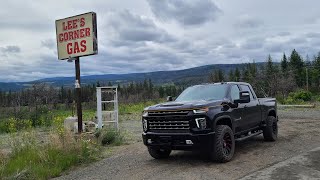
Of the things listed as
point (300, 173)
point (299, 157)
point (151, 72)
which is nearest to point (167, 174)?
point (300, 173)

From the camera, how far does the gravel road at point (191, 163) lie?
802 centimetres

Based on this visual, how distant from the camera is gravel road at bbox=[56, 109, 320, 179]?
8.02m

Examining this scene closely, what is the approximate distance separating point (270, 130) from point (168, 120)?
4132 mm

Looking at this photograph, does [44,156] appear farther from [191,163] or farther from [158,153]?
[191,163]

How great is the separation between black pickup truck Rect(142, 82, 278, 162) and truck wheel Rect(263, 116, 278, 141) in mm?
1113

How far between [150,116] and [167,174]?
5.29 feet

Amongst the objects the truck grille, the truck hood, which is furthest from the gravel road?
the truck hood

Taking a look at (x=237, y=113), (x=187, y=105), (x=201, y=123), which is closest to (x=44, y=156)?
(x=187, y=105)

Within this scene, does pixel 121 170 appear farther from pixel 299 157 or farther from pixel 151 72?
pixel 151 72

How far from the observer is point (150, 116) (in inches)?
361

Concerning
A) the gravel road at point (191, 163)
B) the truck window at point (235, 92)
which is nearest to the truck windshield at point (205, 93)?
the truck window at point (235, 92)

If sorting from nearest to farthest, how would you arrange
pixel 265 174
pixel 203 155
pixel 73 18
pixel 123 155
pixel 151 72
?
pixel 265 174
pixel 203 155
pixel 123 155
pixel 73 18
pixel 151 72

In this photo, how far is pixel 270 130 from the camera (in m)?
11.6

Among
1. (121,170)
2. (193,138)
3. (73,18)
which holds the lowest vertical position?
(121,170)
